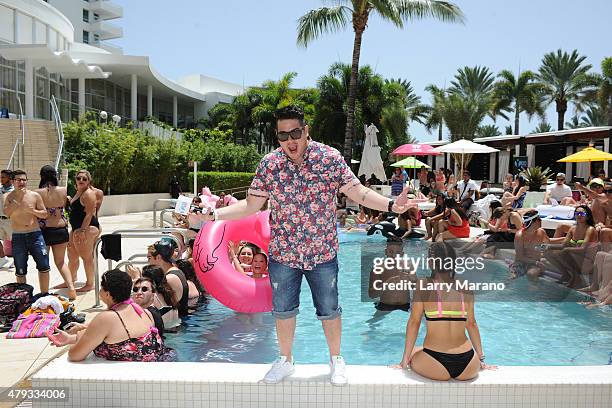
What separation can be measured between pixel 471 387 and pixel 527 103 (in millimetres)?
44024

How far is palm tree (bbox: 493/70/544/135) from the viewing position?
4275 centimetres

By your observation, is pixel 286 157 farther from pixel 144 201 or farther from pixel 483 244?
pixel 144 201

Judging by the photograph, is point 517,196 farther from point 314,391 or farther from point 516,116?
point 516,116

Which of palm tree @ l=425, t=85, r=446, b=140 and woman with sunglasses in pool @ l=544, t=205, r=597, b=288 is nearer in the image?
woman with sunglasses in pool @ l=544, t=205, r=597, b=288

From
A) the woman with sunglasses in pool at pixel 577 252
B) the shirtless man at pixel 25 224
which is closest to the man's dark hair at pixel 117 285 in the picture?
the shirtless man at pixel 25 224

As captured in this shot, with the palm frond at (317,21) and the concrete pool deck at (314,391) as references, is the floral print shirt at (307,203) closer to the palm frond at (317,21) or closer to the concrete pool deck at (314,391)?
the concrete pool deck at (314,391)

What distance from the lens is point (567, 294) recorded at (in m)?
6.97

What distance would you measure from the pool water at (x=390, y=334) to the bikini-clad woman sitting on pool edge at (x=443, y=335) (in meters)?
1.99

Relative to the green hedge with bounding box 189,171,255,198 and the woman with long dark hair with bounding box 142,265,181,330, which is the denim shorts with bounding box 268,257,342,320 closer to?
the woman with long dark hair with bounding box 142,265,181,330

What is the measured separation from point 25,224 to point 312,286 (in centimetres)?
414

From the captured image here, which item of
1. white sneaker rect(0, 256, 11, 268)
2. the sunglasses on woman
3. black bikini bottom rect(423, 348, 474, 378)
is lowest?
white sneaker rect(0, 256, 11, 268)

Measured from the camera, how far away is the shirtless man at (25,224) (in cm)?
597

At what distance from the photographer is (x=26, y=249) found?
241 inches

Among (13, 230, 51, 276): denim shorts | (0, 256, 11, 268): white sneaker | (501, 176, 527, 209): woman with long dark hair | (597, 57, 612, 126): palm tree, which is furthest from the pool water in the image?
(597, 57, 612, 126): palm tree
